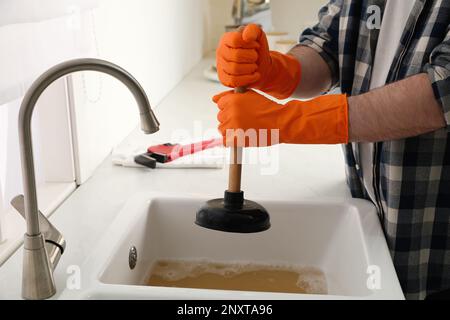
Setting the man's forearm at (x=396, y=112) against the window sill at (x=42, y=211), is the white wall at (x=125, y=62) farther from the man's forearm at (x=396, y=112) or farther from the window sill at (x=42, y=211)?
the man's forearm at (x=396, y=112)

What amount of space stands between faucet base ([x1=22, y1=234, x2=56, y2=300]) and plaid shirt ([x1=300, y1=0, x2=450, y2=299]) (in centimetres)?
63

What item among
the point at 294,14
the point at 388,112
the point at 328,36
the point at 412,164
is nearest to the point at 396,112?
the point at 388,112

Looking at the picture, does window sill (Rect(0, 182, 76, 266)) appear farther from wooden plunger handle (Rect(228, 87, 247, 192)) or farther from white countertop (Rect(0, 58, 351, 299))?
wooden plunger handle (Rect(228, 87, 247, 192))

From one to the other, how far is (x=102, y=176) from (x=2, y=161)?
0.89 feet

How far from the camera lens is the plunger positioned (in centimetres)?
96

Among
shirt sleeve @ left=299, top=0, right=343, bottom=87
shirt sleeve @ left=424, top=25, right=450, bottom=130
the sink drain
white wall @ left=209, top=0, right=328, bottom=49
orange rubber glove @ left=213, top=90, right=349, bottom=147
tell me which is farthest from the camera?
white wall @ left=209, top=0, right=328, bottom=49

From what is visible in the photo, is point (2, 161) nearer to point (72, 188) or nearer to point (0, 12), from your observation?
point (72, 188)

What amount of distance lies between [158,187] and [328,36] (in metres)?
0.53

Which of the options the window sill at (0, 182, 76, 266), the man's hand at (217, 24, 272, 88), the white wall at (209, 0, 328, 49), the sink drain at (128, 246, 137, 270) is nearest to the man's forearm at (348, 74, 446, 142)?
the man's hand at (217, 24, 272, 88)

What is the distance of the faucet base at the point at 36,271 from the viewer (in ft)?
2.62

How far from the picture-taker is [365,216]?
3.76ft

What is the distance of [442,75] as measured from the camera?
0.87 metres

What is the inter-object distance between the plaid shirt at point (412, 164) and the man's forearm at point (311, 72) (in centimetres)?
8
